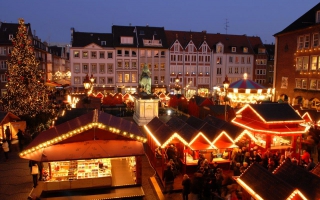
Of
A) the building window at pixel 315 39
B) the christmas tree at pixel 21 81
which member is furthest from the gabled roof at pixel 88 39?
the building window at pixel 315 39

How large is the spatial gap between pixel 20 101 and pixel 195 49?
36700 mm

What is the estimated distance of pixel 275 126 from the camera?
15.8m

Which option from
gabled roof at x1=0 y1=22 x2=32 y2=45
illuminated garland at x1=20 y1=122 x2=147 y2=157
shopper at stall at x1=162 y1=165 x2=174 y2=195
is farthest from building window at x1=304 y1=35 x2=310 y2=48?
gabled roof at x1=0 y1=22 x2=32 y2=45

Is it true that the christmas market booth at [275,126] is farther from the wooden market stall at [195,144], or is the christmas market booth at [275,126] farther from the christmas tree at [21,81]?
the christmas tree at [21,81]

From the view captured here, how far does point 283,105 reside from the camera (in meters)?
17.0

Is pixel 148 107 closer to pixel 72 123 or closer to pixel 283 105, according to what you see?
pixel 283 105

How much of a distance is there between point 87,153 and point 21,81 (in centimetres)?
1501

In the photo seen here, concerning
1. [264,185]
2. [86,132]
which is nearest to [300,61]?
[264,185]

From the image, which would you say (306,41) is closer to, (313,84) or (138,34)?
(313,84)

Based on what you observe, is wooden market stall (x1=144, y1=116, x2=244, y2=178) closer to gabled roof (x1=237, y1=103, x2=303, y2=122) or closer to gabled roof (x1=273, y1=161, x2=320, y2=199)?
gabled roof (x1=237, y1=103, x2=303, y2=122)

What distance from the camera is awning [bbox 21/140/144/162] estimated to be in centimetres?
1061

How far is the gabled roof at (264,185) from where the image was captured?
712 cm

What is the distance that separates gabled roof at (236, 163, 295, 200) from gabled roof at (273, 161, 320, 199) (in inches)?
14.7

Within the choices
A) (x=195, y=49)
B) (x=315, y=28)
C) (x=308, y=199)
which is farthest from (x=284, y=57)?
(x=308, y=199)
